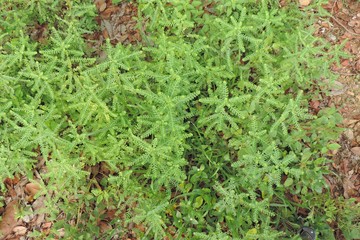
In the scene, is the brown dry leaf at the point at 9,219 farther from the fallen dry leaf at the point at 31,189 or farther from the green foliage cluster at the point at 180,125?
the green foliage cluster at the point at 180,125

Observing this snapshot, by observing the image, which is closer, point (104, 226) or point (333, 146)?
point (333, 146)

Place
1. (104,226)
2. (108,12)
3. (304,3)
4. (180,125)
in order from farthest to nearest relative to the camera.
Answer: (108,12)
(304,3)
(104,226)
(180,125)

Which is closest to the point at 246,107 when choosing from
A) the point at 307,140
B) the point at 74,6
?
the point at 307,140

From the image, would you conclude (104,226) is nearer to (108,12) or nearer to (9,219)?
(9,219)

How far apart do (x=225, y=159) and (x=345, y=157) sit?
45.0 inches

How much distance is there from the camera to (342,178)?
3.65 m

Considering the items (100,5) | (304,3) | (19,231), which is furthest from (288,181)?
(100,5)

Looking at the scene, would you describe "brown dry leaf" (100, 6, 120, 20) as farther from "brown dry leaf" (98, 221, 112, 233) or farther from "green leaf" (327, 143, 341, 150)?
"green leaf" (327, 143, 341, 150)

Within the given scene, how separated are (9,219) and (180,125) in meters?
1.77

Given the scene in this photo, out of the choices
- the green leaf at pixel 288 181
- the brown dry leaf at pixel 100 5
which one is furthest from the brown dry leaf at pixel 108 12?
the green leaf at pixel 288 181

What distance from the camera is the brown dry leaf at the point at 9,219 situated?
362 cm

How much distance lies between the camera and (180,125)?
3.22 metres

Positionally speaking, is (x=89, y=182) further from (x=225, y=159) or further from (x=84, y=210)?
(x=225, y=159)

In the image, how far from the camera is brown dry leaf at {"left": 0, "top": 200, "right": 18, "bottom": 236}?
11.9 ft
